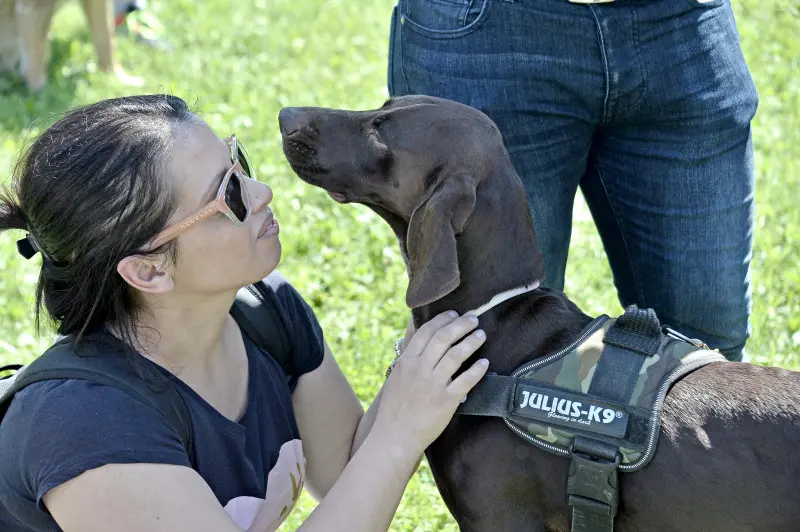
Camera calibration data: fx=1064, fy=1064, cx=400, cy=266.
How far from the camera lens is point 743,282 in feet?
11.6

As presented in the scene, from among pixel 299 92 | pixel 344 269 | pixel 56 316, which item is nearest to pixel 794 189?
pixel 344 269

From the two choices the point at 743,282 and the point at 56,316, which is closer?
the point at 56,316

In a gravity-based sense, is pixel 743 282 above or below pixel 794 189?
above

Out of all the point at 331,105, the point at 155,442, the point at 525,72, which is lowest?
the point at 331,105

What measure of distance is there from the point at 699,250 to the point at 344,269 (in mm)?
2524

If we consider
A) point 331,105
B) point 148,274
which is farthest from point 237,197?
point 331,105

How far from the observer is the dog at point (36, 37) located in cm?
824

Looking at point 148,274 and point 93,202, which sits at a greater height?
point 93,202

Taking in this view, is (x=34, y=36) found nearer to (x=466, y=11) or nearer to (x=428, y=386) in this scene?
(x=466, y=11)

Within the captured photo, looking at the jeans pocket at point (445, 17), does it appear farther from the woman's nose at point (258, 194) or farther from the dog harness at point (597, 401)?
the dog harness at point (597, 401)

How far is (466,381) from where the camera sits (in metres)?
2.82

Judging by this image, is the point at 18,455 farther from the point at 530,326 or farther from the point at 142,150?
the point at 530,326

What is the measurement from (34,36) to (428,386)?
650cm

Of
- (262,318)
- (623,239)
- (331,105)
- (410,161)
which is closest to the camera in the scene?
(410,161)
